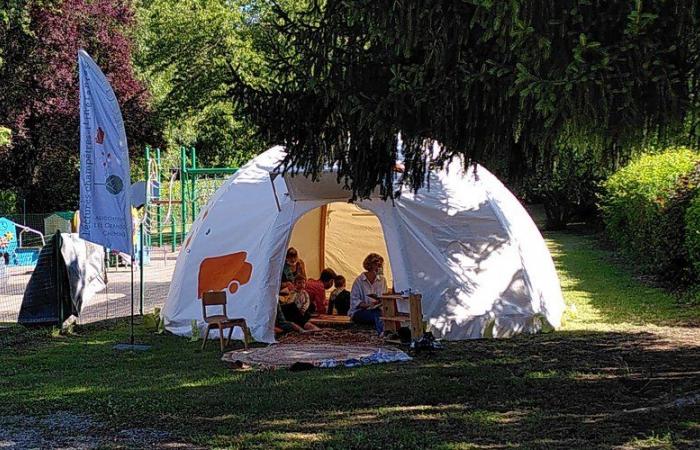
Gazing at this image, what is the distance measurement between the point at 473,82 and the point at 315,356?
4350 mm

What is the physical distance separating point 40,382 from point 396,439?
4.13m

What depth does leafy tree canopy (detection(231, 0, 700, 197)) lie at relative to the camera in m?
5.57

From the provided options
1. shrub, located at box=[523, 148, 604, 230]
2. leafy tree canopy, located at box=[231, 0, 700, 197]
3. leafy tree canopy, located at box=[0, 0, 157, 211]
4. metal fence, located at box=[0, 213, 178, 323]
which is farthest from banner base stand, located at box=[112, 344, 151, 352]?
shrub, located at box=[523, 148, 604, 230]

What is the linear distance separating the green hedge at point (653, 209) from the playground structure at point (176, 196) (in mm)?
9540

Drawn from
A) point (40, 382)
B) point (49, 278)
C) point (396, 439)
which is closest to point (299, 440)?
point (396, 439)

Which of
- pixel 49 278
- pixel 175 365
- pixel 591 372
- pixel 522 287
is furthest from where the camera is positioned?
pixel 49 278

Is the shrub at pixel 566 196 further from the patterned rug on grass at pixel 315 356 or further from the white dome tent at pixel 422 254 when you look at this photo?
the patterned rug on grass at pixel 315 356

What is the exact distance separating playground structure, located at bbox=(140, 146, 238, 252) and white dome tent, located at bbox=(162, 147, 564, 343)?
1044 cm

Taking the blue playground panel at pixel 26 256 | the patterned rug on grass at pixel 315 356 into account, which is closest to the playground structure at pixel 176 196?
the blue playground panel at pixel 26 256

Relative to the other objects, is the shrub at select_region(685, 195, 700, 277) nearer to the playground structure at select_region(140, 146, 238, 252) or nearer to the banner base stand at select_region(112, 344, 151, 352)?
the banner base stand at select_region(112, 344, 151, 352)

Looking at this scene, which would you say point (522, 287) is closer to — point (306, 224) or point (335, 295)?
point (335, 295)

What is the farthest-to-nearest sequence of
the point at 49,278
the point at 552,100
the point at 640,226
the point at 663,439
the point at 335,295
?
the point at 640,226 → the point at 335,295 → the point at 49,278 → the point at 663,439 → the point at 552,100

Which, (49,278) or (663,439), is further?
(49,278)

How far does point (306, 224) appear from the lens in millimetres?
15328
